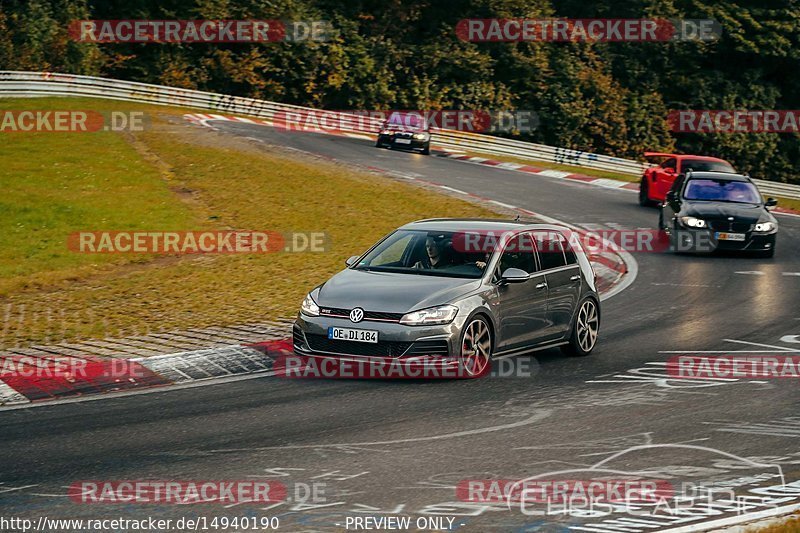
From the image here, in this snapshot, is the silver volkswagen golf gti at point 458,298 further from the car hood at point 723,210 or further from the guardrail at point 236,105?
the guardrail at point 236,105

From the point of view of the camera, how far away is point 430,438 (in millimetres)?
9016

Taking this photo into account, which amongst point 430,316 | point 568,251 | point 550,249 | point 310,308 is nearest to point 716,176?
point 568,251

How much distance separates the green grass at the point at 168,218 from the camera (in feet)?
50.1

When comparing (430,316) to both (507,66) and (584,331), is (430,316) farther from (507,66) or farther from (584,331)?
(507,66)

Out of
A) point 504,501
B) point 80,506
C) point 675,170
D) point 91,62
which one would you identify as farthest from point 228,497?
point 91,62

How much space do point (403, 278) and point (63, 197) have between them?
44.2ft

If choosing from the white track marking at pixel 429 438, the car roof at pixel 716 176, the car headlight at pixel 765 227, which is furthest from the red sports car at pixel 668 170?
the white track marking at pixel 429 438

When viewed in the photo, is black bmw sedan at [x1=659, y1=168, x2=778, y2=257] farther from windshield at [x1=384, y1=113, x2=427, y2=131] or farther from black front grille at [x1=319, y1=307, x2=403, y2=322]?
windshield at [x1=384, y1=113, x2=427, y2=131]

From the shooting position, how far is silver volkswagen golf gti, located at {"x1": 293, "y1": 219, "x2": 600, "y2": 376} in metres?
11.2

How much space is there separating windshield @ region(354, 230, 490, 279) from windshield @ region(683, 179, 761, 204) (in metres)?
12.3

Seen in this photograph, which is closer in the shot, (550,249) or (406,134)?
(550,249)

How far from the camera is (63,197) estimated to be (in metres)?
23.6

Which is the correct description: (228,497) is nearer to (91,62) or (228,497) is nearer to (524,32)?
(91,62)

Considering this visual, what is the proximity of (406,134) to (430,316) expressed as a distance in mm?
30679
